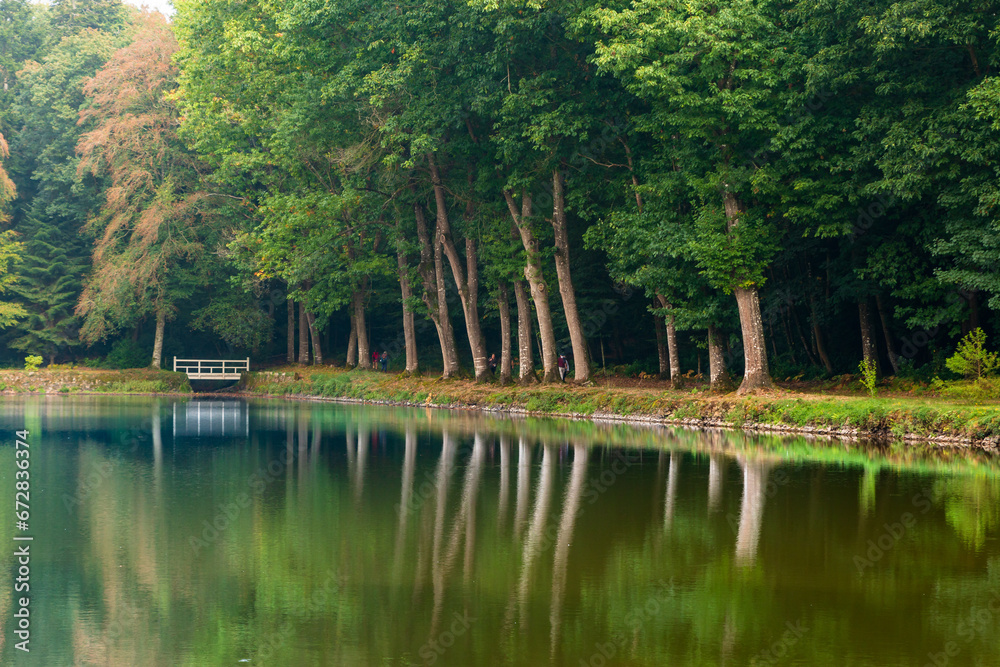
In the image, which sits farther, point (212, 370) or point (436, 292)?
point (212, 370)

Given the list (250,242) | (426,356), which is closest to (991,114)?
(250,242)

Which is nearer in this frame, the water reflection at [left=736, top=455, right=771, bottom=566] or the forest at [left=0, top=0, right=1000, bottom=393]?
the water reflection at [left=736, top=455, right=771, bottom=566]

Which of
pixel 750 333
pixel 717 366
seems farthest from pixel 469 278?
pixel 750 333

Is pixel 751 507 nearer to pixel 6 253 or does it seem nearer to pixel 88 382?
pixel 88 382

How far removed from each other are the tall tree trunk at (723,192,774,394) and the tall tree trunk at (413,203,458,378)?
1612 cm

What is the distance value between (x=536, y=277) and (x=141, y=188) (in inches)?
1115

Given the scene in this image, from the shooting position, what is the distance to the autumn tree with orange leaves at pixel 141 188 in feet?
175

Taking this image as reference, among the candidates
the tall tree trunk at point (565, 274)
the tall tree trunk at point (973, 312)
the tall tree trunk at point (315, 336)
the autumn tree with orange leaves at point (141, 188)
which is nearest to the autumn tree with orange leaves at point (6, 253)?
the autumn tree with orange leaves at point (141, 188)

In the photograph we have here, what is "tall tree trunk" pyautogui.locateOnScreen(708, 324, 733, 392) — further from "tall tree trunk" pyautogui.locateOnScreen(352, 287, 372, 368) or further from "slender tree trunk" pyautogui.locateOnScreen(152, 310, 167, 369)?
"slender tree trunk" pyautogui.locateOnScreen(152, 310, 167, 369)

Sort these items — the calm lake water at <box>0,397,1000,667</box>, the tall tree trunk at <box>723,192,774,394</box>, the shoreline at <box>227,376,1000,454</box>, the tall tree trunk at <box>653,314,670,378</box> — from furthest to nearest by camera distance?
the tall tree trunk at <box>653,314,670,378</box> → the tall tree trunk at <box>723,192,774,394</box> → the shoreline at <box>227,376,1000,454</box> → the calm lake water at <box>0,397,1000,667</box>

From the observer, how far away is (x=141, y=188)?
55.2 meters

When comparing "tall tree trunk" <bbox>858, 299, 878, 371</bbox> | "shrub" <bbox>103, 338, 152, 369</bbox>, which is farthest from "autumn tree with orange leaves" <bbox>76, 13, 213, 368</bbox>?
"tall tree trunk" <bbox>858, 299, 878, 371</bbox>

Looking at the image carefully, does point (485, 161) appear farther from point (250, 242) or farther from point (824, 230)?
point (250, 242)

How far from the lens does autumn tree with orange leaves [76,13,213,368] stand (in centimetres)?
5325
